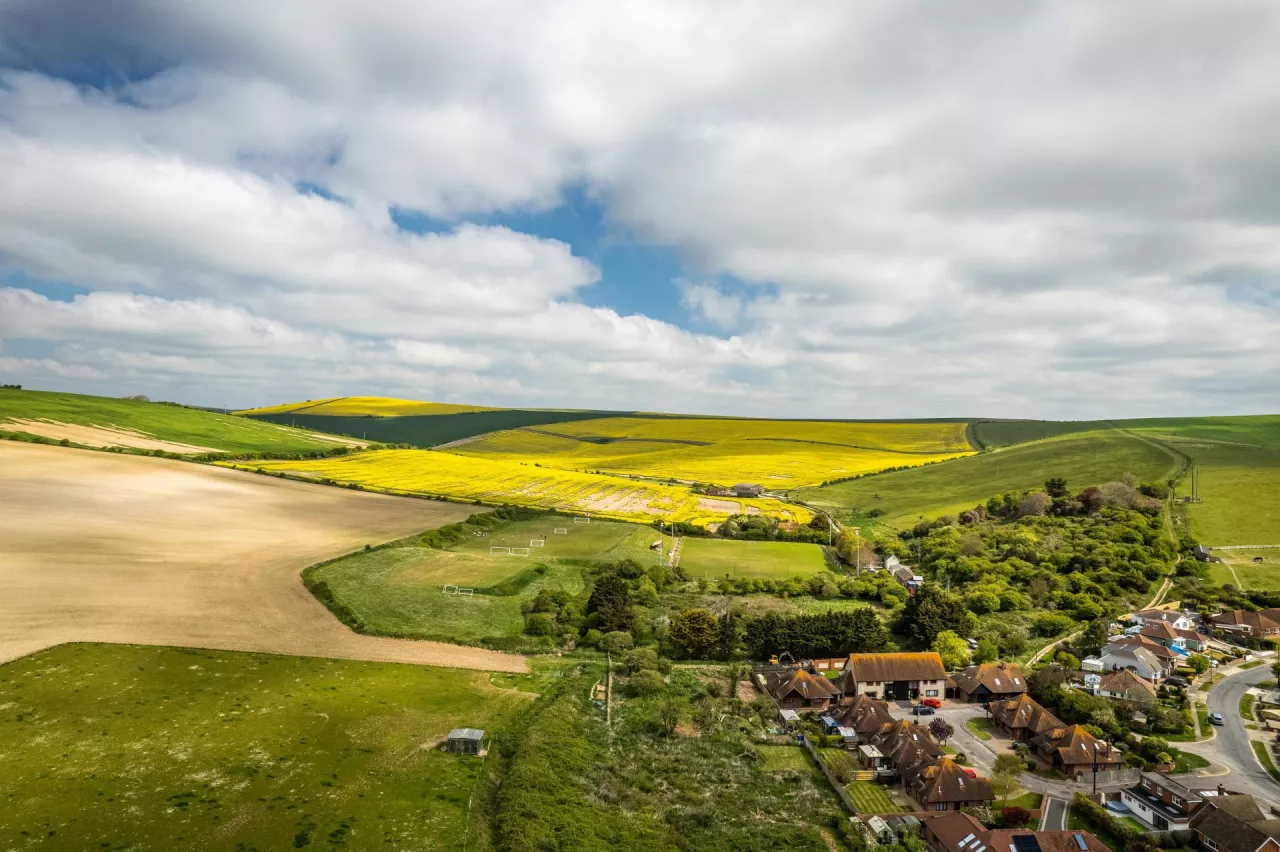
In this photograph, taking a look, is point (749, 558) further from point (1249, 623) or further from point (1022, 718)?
point (1249, 623)

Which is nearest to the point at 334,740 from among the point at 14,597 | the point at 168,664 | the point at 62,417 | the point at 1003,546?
the point at 168,664

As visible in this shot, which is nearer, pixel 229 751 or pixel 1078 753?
pixel 229 751

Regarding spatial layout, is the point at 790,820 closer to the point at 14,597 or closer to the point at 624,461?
the point at 14,597

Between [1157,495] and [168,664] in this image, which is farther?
[1157,495]

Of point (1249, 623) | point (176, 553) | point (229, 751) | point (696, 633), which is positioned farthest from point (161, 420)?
point (1249, 623)

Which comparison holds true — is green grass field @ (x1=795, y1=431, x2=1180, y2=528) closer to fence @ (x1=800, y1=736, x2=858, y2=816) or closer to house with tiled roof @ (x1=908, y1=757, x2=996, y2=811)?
fence @ (x1=800, y1=736, x2=858, y2=816)

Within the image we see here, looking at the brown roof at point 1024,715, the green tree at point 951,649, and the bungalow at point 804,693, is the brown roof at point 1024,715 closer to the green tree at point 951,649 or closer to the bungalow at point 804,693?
the green tree at point 951,649

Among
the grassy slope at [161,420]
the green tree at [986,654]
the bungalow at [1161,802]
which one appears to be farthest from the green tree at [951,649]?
the grassy slope at [161,420]

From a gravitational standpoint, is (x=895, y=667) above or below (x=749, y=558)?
below
